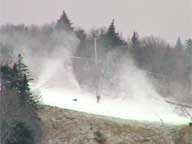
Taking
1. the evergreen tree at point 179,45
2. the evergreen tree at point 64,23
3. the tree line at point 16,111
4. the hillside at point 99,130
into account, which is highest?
the evergreen tree at point 64,23

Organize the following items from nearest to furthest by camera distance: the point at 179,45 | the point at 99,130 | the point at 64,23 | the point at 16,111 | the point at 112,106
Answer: the point at 16,111 → the point at 99,130 → the point at 112,106 → the point at 179,45 → the point at 64,23

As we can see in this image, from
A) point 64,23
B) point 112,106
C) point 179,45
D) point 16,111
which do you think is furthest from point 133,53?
point 16,111

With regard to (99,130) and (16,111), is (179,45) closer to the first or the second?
(99,130)

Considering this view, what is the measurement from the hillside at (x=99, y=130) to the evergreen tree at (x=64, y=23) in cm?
1173

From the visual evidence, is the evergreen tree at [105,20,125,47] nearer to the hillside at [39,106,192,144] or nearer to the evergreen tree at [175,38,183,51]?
the evergreen tree at [175,38,183,51]

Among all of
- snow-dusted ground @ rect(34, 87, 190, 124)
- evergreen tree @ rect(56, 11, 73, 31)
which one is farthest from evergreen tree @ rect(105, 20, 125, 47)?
snow-dusted ground @ rect(34, 87, 190, 124)

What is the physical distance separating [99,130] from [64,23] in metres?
14.1

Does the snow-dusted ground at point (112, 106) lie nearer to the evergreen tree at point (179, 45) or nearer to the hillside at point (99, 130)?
the hillside at point (99, 130)

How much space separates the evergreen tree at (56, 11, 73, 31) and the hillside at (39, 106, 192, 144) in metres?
11.7

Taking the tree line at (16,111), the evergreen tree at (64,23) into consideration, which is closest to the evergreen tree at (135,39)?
the evergreen tree at (64,23)

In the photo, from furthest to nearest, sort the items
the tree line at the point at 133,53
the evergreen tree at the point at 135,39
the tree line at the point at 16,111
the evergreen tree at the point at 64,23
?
the evergreen tree at the point at 135,39, the evergreen tree at the point at 64,23, the tree line at the point at 133,53, the tree line at the point at 16,111

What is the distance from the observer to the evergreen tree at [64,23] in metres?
38.2

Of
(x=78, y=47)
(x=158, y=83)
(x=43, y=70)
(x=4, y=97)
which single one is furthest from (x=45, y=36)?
(x=4, y=97)

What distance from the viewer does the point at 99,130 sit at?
25953 millimetres
